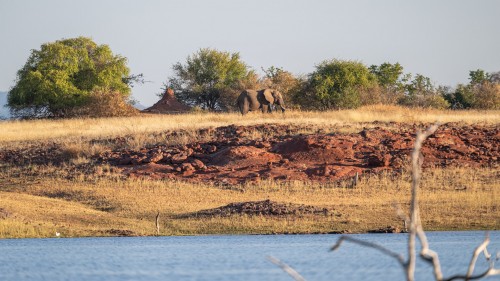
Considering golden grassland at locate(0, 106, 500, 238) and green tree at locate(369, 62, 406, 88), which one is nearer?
golden grassland at locate(0, 106, 500, 238)

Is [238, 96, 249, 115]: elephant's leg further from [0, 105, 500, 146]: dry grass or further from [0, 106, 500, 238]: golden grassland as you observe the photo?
[0, 106, 500, 238]: golden grassland

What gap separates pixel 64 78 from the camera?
67.8 m

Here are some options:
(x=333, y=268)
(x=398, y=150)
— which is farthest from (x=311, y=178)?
(x=333, y=268)

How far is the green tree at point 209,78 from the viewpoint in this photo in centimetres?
7750

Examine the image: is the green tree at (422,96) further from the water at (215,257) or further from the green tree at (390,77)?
the water at (215,257)

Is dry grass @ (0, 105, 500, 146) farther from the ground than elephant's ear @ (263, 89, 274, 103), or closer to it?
closer to it

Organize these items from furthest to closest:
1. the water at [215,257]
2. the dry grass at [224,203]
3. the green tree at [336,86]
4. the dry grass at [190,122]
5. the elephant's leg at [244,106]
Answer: the green tree at [336,86] → the elephant's leg at [244,106] → the dry grass at [190,122] → the dry grass at [224,203] → the water at [215,257]

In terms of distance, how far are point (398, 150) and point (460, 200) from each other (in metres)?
8.10

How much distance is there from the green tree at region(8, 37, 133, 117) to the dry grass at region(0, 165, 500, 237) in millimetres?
28776

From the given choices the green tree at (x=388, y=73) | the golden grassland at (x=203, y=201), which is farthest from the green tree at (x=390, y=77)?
the golden grassland at (x=203, y=201)

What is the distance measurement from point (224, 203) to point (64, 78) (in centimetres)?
3791

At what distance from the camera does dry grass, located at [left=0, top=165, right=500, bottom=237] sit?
28.1 meters

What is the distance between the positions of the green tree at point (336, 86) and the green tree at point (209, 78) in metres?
9.68

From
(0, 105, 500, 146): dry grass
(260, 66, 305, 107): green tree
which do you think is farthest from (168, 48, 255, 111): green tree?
(0, 105, 500, 146): dry grass
